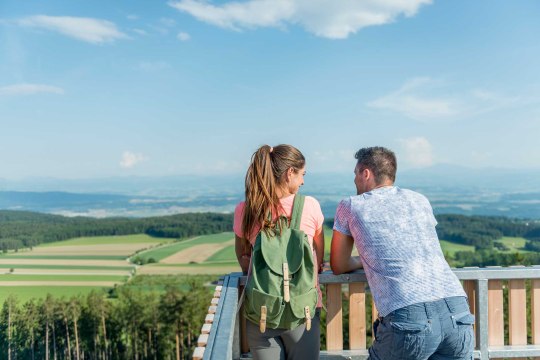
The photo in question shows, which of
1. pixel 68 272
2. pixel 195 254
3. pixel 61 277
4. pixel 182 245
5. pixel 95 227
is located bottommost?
pixel 61 277

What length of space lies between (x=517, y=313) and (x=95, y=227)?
93856 mm

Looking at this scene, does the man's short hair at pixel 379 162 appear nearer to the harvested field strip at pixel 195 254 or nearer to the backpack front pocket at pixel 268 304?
the backpack front pocket at pixel 268 304

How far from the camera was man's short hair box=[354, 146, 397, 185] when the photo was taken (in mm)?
2422

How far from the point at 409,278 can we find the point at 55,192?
165968 mm

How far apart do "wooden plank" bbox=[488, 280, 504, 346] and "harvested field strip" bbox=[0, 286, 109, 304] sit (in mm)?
56406

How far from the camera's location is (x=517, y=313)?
298 centimetres

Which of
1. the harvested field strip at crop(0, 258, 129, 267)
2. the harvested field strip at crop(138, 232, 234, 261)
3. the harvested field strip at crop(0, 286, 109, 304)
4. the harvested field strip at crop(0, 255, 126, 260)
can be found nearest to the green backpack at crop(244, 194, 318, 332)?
the harvested field strip at crop(0, 286, 109, 304)

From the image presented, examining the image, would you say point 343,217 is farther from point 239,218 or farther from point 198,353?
point 198,353

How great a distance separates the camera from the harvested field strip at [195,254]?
69162 mm

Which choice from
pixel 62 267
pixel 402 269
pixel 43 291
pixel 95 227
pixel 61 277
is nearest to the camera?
Answer: pixel 402 269

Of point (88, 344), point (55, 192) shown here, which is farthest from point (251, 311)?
point (55, 192)

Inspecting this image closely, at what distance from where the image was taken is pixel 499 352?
2928 mm

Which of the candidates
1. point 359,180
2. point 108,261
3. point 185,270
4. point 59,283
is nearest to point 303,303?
point 359,180

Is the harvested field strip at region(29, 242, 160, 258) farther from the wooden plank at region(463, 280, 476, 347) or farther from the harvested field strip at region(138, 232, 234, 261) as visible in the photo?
the wooden plank at region(463, 280, 476, 347)
